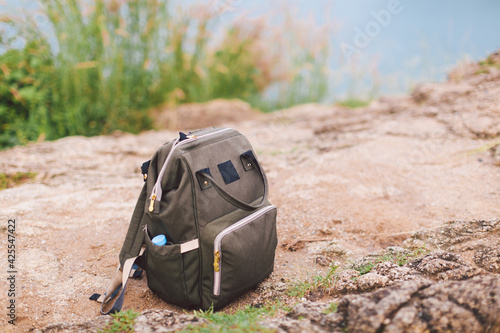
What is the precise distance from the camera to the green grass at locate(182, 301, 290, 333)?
1.27 metres

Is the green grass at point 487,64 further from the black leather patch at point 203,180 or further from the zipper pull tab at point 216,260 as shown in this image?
the zipper pull tab at point 216,260

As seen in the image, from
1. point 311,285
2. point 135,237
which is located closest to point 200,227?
point 135,237

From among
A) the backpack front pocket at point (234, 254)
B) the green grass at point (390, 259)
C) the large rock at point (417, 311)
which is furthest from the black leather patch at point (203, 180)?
the green grass at point (390, 259)

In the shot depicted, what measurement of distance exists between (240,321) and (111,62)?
4.16m

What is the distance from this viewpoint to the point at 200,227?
1.79 m

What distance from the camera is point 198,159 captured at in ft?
5.98

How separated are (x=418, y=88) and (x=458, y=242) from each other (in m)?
3.32

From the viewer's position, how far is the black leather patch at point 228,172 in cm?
190

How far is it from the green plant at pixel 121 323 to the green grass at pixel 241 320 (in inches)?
10.4

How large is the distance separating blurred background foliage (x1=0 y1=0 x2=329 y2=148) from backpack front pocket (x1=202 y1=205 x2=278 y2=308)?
3.29 meters

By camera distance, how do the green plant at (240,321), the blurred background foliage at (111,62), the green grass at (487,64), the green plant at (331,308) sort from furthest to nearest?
1. the green grass at (487,64)
2. the blurred background foliage at (111,62)
3. the green plant at (331,308)
4. the green plant at (240,321)

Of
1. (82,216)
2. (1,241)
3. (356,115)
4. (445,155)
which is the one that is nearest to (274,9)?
(356,115)

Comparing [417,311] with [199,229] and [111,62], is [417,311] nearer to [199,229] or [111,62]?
[199,229]

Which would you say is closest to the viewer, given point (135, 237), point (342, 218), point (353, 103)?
point (135, 237)
